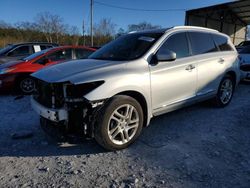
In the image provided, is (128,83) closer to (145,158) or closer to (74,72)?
(74,72)

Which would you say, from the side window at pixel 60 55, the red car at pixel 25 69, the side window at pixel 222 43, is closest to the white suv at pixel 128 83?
the side window at pixel 222 43

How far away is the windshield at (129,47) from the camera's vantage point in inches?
149

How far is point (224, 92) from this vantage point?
5.34 metres

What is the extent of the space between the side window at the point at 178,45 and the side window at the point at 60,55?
14.0ft

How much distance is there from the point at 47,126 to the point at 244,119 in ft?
11.8

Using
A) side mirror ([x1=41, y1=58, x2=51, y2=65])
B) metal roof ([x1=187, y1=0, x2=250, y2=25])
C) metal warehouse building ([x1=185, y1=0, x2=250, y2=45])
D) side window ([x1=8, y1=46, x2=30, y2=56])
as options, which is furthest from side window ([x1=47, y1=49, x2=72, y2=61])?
metal roof ([x1=187, y1=0, x2=250, y2=25])

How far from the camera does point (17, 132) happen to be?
3941 millimetres

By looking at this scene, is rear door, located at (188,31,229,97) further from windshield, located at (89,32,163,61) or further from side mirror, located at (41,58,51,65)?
side mirror, located at (41,58,51,65)

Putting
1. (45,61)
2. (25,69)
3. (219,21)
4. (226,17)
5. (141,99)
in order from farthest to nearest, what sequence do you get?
(226,17), (219,21), (45,61), (25,69), (141,99)

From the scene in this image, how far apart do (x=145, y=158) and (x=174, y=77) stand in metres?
1.45

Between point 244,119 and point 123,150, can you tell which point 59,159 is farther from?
point 244,119

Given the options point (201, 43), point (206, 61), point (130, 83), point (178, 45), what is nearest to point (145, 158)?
point (130, 83)

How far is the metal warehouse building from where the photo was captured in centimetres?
2200

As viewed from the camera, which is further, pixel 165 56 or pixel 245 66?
pixel 245 66
